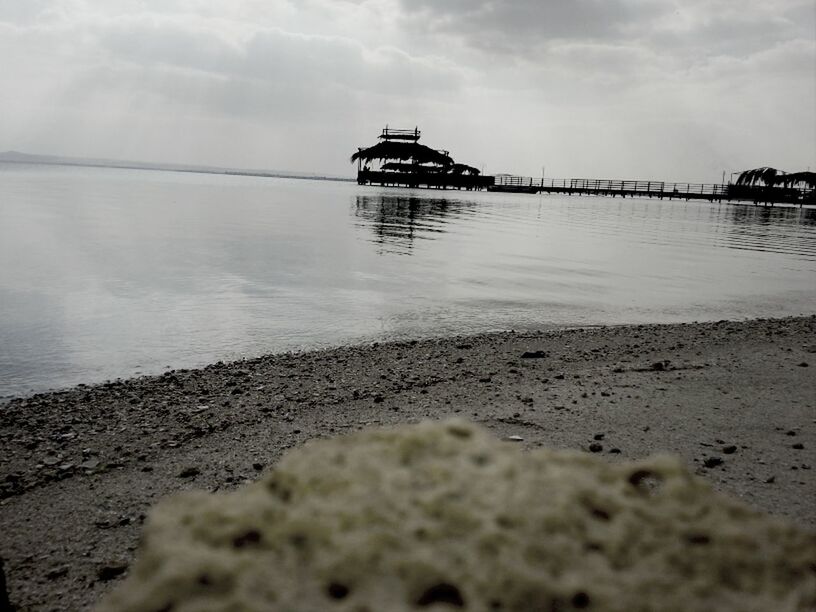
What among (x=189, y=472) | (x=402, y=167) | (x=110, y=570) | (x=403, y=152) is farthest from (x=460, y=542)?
(x=402, y=167)

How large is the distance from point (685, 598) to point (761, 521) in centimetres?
32

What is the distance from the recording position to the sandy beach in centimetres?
345

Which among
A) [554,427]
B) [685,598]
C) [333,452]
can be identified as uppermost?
[333,452]

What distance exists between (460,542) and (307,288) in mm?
12685

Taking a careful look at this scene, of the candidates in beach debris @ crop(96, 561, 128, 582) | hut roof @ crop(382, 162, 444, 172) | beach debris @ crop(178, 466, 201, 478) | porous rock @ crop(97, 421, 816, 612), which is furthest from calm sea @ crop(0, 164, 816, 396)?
hut roof @ crop(382, 162, 444, 172)

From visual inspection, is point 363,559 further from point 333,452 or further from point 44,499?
point 44,499

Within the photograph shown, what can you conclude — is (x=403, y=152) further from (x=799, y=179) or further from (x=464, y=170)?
(x=799, y=179)

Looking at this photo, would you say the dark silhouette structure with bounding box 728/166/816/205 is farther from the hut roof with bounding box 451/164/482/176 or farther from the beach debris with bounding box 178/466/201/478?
the beach debris with bounding box 178/466/201/478

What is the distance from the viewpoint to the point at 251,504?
3.76 feet

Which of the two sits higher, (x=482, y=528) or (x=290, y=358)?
(x=482, y=528)

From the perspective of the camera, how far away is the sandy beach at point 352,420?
11.3 feet

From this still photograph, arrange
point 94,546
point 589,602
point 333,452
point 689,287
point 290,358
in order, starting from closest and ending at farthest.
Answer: point 589,602 → point 333,452 → point 94,546 → point 290,358 → point 689,287

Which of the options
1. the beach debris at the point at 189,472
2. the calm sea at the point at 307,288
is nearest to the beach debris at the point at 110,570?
the beach debris at the point at 189,472

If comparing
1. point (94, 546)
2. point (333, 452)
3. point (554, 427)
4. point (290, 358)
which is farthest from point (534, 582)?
point (290, 358)
